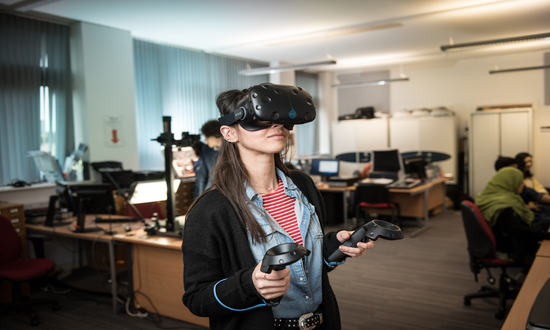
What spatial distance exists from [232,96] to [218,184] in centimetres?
27

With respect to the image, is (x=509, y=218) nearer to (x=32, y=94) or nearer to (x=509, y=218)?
(x=509, y=218)

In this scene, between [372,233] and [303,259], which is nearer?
[372,233]

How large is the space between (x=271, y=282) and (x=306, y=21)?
521 cm

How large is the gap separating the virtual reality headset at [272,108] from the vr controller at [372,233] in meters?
0.34

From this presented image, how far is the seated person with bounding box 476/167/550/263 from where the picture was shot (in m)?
3.06

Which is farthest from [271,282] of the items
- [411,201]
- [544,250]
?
[411,201]

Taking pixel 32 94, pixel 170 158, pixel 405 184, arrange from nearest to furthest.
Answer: pixel 170 158, pixel 32 94, pixel 405 184

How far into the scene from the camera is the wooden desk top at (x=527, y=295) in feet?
5.30

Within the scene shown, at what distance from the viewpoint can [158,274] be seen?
10.7 ft

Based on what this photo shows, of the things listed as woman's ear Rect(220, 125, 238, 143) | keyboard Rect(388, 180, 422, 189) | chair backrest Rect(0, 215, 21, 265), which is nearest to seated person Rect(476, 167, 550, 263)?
keyboard Rect(388, 180, 422, 189)

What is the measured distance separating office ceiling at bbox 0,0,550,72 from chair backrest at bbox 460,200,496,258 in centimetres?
283

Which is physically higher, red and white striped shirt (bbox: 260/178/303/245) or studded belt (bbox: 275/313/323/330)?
red and white striped shirt (bbox: 260/178/303/245)

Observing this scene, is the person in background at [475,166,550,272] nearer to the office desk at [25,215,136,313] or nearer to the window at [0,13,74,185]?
the office desk at [25,215,136,313]

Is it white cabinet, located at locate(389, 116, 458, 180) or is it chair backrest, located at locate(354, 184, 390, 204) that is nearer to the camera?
chair backrest, located at locate(354, 184, 390, 204)
